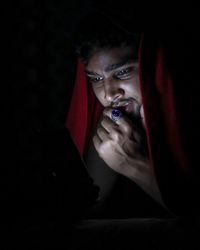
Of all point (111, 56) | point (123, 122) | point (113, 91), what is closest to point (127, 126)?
point (123, 122)

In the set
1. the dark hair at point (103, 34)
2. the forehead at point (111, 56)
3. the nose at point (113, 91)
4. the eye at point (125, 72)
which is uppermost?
the dark hair at point (103, 34)

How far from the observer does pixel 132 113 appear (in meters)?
1.33

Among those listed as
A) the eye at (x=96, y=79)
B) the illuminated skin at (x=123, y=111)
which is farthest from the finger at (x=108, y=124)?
the eye at (x=96, y=79)

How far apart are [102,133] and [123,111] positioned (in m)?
0.10

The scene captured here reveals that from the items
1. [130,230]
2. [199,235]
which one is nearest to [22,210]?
[130,230]

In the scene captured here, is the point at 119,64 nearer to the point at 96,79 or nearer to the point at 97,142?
the point at 96,79

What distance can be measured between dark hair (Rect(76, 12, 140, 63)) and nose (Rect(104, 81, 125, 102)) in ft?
0.34

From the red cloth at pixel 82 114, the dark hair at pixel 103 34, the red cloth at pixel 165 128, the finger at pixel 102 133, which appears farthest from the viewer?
the red cloth at pixel 82 114

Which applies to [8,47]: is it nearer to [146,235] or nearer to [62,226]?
[62,226]

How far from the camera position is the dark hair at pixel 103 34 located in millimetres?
1268

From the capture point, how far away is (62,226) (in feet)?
3.51

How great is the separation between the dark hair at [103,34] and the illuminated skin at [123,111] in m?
0.02

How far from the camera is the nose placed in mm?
1300

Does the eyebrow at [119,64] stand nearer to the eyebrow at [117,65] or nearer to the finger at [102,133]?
the eyebrow at [117,65]
